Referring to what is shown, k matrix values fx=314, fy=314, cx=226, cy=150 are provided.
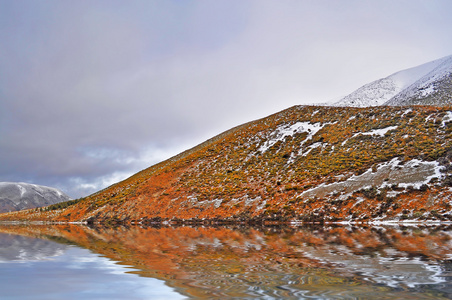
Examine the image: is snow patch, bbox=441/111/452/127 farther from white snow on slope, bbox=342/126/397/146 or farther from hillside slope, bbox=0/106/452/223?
white snow on slope, bbox=342/126/397/146

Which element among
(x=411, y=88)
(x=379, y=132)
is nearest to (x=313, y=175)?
(x=379, y=132)

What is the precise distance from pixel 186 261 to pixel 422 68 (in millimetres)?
222380

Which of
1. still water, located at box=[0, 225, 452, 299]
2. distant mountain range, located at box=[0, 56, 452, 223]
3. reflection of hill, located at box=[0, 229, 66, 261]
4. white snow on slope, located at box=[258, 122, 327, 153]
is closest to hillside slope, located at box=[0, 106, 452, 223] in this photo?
distant mountain range, located at box=[0, 56, 452, 223]

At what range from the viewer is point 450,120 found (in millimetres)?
45750

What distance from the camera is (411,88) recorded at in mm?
147625

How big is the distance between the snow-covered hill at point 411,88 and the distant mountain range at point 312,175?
6280 centimetres

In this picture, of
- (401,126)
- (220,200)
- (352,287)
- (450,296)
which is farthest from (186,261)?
(401,126)

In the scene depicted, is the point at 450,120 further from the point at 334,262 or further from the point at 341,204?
the point at 334,262

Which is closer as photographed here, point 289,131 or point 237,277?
point 237,277

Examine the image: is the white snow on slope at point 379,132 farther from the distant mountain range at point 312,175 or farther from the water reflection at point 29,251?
the water reflection at point 29,251

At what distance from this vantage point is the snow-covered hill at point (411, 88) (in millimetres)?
117562

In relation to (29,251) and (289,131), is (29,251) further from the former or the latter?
(289,131)

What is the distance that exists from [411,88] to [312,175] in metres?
132

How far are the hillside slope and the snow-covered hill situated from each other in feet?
208
